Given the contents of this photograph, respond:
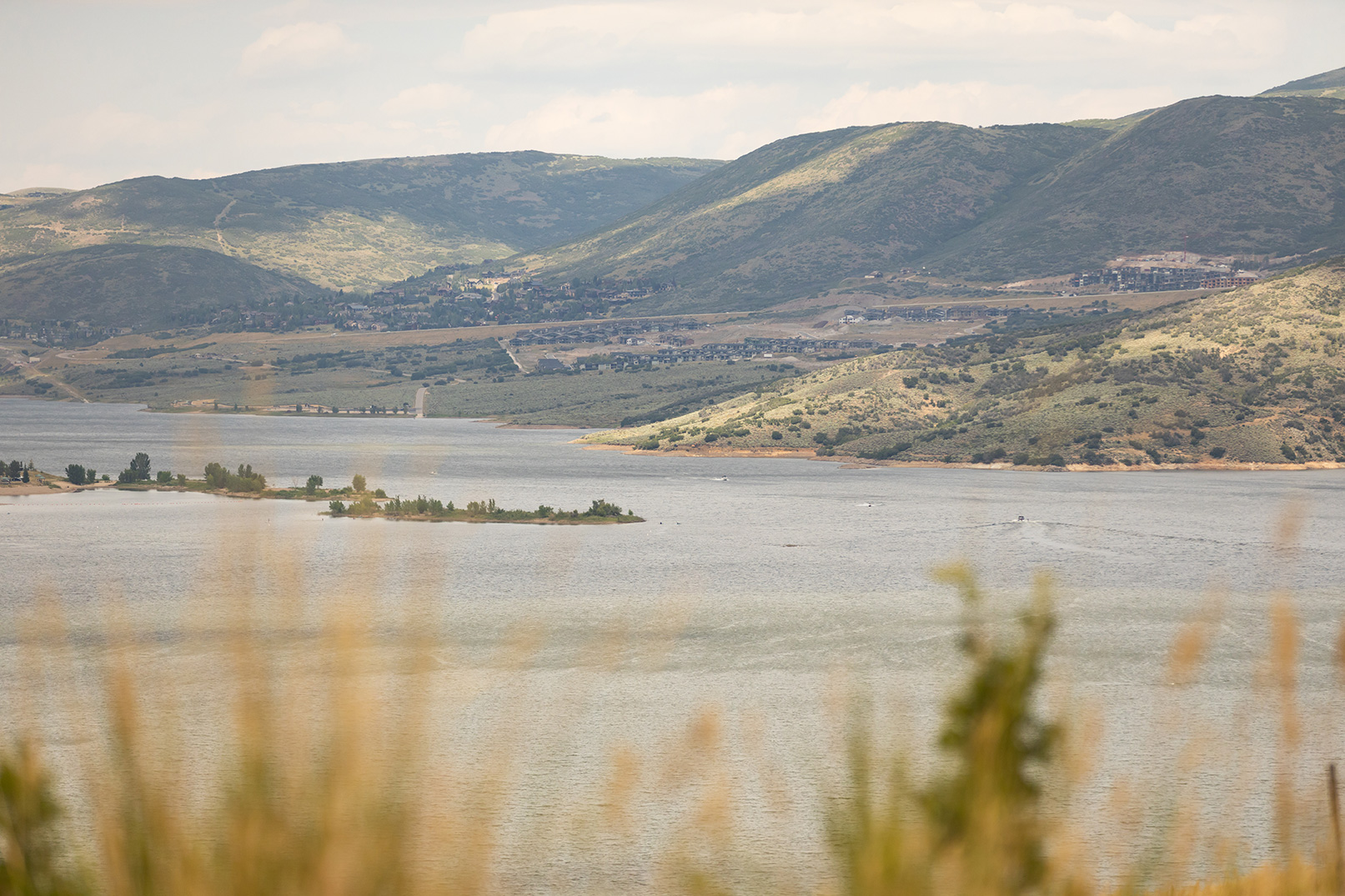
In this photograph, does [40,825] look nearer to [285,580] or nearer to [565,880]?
[285,580]

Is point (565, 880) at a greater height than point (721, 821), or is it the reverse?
point (721, 821)

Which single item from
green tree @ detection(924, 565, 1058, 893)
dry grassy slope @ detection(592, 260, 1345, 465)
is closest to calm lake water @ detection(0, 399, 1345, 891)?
green tree @ detection(924, 565, 1058, 893)

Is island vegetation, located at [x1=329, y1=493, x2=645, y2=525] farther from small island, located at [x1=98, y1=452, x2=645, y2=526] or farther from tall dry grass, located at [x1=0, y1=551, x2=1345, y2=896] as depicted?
tall dry grass, located at [x1=0, y1=551, x2=1345, y2=896]

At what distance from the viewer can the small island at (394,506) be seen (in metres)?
78.8

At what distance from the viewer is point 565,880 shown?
2452 cm

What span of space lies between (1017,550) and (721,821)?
69.7 metres

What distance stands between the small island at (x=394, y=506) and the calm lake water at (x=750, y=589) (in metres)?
1.58

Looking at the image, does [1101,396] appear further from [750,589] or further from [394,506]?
[750,589]

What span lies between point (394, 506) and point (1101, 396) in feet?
232

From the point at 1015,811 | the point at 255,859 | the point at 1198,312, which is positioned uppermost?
the point at 1198,312

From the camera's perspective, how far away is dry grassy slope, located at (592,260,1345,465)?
116 m

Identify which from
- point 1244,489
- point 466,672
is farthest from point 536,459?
point 466,672

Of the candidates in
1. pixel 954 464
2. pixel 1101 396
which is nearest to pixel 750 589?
pixel 954 464

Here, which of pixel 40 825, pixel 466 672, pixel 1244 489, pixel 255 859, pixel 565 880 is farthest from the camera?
pixel 1244 489
